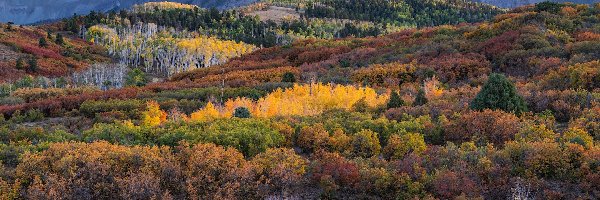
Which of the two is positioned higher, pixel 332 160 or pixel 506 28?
pixel 506 28

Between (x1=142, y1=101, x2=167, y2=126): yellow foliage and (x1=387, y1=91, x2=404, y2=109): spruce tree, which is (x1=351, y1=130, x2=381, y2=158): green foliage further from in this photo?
(x1=142, y1=101, x2=167, y2=126): yellow foliage

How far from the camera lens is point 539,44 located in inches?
1002

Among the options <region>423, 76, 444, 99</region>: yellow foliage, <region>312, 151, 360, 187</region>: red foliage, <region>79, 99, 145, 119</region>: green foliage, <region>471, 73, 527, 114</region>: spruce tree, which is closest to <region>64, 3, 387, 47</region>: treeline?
<region>423, 76, 444, 99</region>: yellow foliage

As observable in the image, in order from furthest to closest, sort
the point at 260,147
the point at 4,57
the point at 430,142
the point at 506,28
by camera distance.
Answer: the point at 4,57
the point at 506,28
the point at 430,142
the point at 260,147

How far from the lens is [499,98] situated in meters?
12.5

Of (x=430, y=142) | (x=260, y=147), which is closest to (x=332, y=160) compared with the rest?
(x=260, y=147)

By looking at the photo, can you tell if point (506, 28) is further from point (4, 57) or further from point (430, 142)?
point (4, 57)

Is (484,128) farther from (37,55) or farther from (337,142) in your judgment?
(37,55)

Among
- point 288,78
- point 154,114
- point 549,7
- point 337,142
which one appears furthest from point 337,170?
point 549,7

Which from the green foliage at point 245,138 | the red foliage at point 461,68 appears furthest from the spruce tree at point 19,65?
the green foliage at point 245,138

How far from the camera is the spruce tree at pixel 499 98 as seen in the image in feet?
40.8

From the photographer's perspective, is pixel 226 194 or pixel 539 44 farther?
pixel 539 44

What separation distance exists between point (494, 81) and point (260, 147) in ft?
21.1

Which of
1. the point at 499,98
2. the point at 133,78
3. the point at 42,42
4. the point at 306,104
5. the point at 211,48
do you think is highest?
the point at 499,98
